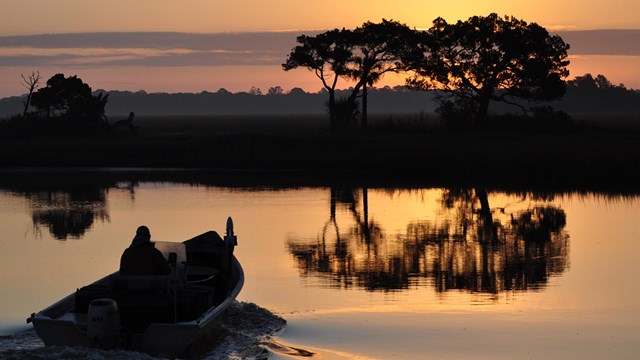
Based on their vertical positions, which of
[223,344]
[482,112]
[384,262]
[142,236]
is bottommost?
[223,344]

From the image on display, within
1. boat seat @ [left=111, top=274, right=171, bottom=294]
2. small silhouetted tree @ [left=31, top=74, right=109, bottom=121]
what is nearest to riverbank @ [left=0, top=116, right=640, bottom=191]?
small silhouetted tree @ [left=31, top=74, right=109, bottom=121]

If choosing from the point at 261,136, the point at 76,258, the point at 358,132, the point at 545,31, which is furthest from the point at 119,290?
the point at 545,31

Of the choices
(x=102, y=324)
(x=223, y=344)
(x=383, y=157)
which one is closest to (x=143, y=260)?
(x=223, y=344)

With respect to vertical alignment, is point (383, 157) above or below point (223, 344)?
above

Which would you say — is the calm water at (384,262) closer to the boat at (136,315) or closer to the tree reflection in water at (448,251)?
the tree reflection in water at (448,251)

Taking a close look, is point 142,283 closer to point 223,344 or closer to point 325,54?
point 223,344

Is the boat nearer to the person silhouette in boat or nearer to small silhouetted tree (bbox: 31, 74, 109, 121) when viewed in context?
the person silhouette in boat

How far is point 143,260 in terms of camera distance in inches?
640

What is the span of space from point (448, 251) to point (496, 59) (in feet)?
144

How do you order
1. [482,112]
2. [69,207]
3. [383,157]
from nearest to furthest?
[69,207], [383,157], [482,112]

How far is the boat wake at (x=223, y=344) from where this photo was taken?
13.7 metres

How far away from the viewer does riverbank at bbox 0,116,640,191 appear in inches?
1766

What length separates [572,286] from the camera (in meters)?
21.3

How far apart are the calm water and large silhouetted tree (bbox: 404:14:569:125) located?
2844cm
